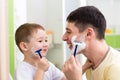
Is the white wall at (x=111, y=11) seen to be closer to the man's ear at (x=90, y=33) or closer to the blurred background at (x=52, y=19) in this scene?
the blurred background at (x=52, y=19)

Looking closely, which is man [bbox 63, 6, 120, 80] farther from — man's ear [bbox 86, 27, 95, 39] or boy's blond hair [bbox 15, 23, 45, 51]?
boy's blond hair [bbox 15, 23, 45, 51]

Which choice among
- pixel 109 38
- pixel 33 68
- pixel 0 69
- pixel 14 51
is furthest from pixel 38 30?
pixel 109 38

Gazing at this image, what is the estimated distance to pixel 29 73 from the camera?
114 cm

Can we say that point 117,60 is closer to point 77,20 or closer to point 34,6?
point 77,20

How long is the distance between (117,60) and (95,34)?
15 cm

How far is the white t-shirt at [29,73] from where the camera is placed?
112 centimetres

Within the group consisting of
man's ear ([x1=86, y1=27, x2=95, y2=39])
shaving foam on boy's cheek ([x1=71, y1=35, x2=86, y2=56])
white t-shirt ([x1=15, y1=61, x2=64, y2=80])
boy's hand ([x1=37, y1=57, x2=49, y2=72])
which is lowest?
white t-shirt ([x1=15, y1=61, x2=64, y2=80])

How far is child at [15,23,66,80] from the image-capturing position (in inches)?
44.3

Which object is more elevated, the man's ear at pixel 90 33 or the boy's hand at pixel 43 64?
the man's ear at pixel 90 33

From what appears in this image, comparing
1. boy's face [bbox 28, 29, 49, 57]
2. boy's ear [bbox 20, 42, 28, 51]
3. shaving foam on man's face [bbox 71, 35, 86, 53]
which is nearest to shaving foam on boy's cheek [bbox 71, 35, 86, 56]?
shaving foam on man's face [bbox 71, 35, 86, 53]

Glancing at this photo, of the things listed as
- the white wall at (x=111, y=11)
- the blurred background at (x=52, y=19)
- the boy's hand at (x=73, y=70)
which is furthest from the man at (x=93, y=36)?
the white wall at (x=111, y=11)

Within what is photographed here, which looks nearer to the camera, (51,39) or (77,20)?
(77,20)

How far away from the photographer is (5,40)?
2.62ft

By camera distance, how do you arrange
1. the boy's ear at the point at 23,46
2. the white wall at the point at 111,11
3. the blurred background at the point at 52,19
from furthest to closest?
the white wall at the point at 111,11, the blurred background at the point at 52,19, the boy's ear at the point at 23,46
